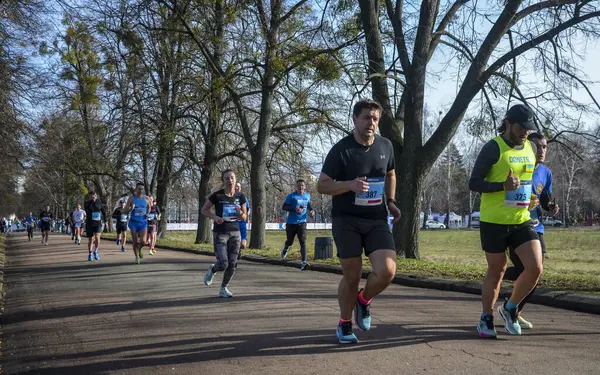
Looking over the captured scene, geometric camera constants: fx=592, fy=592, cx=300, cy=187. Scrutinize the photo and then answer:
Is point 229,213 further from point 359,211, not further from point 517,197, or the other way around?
point 517,197

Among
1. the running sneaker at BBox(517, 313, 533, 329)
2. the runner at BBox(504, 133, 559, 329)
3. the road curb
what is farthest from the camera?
the road curb

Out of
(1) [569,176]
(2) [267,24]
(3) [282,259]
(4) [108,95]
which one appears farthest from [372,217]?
(1) [569,176]

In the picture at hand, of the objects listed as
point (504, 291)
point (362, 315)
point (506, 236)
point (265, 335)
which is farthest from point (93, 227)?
point (506, 236)

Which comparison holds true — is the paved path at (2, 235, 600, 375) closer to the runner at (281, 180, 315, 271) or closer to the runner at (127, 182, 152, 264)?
the runner at (281, 180, 315, 271)

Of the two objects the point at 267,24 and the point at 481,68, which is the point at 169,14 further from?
the point at 481,68

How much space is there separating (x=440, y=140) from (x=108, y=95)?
61.0 feet

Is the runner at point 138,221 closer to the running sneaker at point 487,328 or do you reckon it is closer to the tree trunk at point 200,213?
the running sneaker at point 487,328

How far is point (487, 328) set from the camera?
5.57 metres

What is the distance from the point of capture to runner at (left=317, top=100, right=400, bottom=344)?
5.18 m

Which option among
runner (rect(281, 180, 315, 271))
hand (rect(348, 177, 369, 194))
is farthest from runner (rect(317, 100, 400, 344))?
runner (rect(281, 180, 315, 271))

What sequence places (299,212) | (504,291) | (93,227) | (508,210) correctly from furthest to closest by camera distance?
(93,227) → (299,212) → (504,291) → (508,210)

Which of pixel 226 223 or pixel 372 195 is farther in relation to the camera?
pixel 226 223

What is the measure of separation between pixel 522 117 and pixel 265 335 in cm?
322

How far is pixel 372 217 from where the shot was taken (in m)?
5.29
